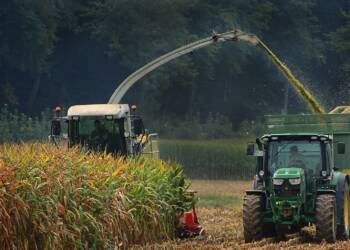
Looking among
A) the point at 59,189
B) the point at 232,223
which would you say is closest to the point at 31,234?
the point at 59,189

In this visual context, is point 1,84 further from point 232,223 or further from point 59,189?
point 59,189

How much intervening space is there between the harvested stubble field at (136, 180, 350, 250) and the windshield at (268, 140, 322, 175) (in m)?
1.11

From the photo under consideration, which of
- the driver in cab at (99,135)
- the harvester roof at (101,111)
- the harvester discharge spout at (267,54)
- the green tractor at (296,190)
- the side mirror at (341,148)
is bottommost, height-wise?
the green tractor at (296,190)

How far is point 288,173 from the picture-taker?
14.6m

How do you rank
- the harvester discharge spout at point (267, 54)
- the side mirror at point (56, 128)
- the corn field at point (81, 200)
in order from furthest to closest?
the harvester discharge spout at point (267, 54) → the side mirror at point (56, 128) → the corn field at point (81, 200)

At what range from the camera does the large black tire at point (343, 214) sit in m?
15.0

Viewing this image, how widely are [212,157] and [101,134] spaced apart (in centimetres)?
1576

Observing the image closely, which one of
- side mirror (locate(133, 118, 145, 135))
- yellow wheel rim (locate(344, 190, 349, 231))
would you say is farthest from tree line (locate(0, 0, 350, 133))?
yellow wheel rim (locate(344, 190, 349, 231))

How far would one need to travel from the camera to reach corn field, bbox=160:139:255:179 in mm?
33312

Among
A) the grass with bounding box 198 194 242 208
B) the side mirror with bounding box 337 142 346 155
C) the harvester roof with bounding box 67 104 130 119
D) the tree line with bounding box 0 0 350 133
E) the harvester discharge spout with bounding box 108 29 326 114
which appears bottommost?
the grass with bounding box 198 194 242 208

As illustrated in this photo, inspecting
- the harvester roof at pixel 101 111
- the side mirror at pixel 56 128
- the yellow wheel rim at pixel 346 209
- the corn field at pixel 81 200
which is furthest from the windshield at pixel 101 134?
the yellow wheel rim at pixel 346 209

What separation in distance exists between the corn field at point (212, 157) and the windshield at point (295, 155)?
696 inches

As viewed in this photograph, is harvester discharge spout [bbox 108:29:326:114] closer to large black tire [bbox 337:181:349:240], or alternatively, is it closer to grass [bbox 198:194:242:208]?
grass [bbox 198:194:242:208]

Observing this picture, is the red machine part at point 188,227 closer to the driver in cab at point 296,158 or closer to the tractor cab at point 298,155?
the tractor cab at point 298,155
